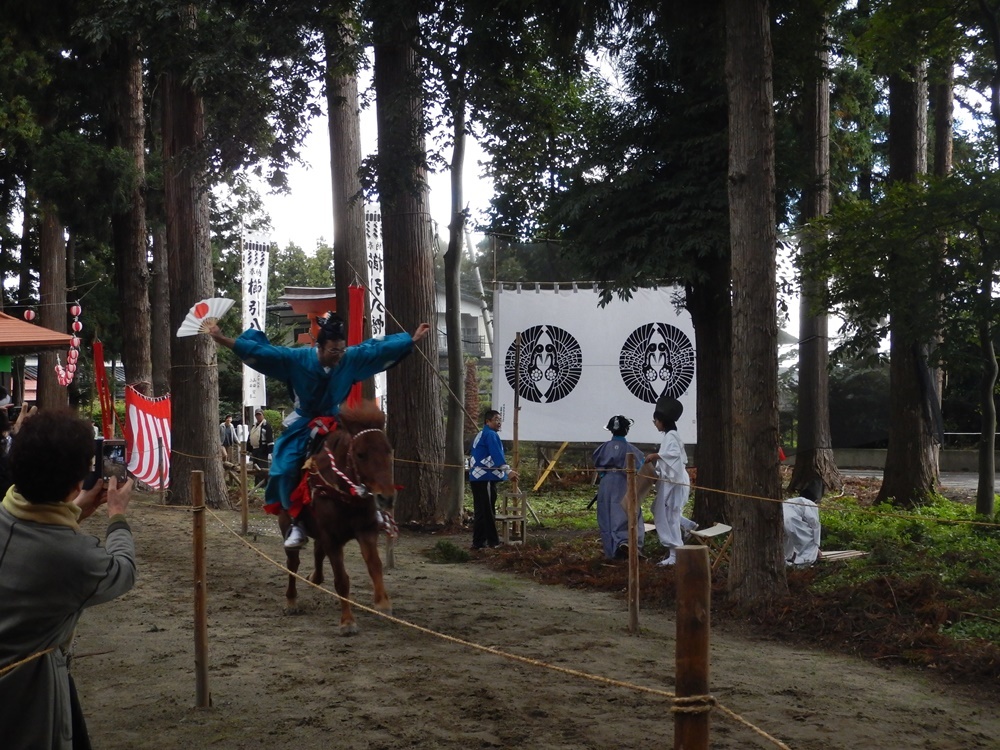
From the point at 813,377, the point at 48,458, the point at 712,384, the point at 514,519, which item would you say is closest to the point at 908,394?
the point at 813,377

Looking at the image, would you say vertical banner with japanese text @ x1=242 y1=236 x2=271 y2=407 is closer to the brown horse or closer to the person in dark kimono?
the brown horse

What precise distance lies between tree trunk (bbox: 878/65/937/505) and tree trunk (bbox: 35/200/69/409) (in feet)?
64.7

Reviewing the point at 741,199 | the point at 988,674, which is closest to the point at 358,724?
the point at 988,674

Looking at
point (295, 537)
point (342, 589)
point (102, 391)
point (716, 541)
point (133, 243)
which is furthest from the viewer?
point (133, 243)


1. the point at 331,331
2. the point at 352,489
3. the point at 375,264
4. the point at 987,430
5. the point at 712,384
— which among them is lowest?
the point at 352,489

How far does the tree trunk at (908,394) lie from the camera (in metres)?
15.0

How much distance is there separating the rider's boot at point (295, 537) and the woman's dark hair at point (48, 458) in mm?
5122

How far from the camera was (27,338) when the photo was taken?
13.6m

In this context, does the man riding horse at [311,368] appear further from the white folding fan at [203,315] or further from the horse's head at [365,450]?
the horse's head at [365,450]

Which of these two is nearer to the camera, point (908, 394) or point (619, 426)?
point (619, 426)

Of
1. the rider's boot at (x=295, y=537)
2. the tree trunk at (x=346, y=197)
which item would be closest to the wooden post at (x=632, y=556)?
the rider's boot at (x=295, y=537)

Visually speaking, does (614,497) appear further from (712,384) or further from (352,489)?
(352,489)

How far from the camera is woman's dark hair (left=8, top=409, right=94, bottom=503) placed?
3205 mm

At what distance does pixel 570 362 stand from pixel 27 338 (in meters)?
8.65
